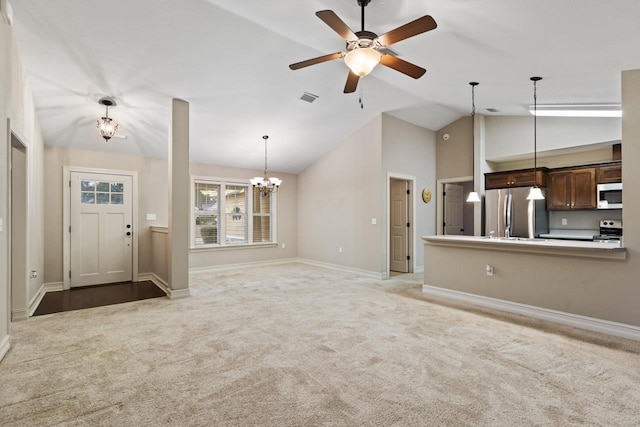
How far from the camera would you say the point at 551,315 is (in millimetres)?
3750

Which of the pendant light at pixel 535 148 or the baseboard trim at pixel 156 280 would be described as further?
the baseboard trim at pixel 156 280

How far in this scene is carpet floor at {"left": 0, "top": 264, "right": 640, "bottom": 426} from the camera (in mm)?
1989

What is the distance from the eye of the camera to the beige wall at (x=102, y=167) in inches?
214

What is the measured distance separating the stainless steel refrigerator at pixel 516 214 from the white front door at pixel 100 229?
683 centimetres

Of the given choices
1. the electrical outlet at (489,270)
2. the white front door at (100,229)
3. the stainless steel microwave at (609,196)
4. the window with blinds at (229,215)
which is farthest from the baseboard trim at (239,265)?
the stainless steel microwave at (609,196)

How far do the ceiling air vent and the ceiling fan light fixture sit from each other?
2470 mm

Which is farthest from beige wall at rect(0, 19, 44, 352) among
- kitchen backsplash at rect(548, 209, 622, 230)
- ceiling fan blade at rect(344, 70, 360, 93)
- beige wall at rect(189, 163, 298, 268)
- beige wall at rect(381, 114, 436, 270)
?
kitchen backsplash at rect(548, 209, 622, 230)

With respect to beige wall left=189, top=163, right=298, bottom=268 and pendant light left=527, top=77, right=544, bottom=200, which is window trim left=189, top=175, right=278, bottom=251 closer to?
beige wall left=189, top=163, right=298, bottom=268

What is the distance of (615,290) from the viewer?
335 centimetres

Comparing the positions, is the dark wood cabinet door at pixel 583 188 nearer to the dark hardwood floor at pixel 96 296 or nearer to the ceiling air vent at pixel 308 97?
the ceiling air vent at pixel 308 97

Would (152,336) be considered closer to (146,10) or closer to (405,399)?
(405,399)

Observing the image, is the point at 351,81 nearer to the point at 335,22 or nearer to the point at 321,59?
the point at 321,59

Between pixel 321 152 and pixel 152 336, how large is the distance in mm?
5258

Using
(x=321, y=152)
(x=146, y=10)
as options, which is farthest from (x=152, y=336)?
(x=321, y=152)
